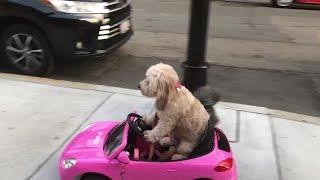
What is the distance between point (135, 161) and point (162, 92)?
1.68ft

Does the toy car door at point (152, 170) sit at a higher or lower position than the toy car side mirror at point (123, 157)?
lower

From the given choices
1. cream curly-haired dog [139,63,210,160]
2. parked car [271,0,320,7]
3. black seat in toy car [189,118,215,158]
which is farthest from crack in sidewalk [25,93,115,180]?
parked car [271,0,320,7]

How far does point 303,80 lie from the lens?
292 inches

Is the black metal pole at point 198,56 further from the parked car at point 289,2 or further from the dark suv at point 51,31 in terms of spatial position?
the parked car at point 289,2

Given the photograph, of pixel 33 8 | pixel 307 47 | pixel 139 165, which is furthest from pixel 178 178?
pixel 307 47

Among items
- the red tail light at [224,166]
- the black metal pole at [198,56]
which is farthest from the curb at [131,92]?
the red tail light at [224,166]

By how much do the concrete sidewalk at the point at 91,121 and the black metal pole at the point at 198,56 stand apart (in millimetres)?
588

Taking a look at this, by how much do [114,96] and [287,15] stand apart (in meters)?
8.39

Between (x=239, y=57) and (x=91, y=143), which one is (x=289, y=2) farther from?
(x=91, y=143)

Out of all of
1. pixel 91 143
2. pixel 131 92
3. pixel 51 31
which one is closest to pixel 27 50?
pixel 51 31

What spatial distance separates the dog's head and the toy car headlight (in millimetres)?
712

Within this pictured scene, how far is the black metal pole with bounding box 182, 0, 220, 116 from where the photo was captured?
13.6ft

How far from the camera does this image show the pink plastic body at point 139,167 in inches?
137

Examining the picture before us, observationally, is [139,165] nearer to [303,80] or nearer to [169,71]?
[169,71]
